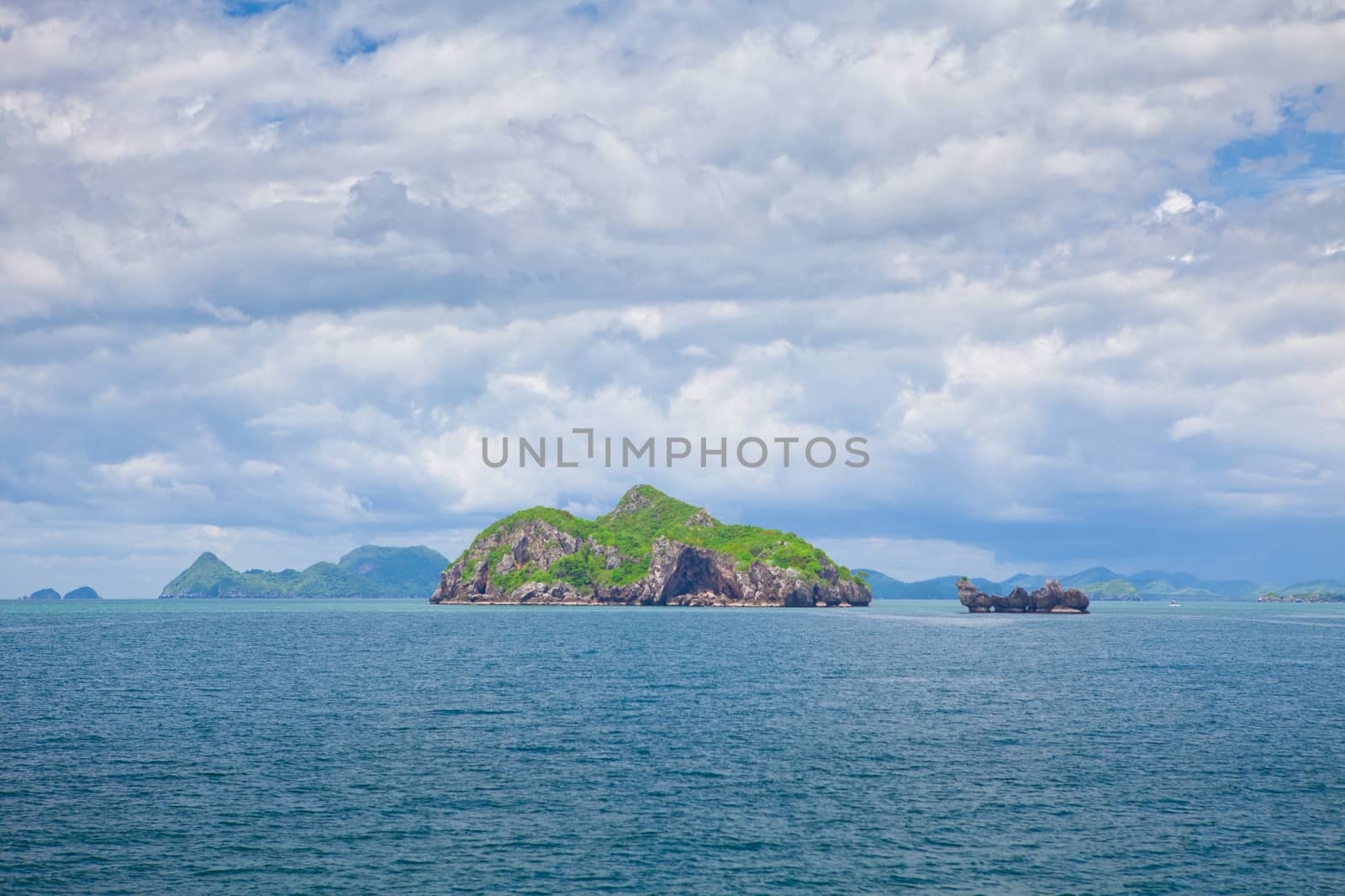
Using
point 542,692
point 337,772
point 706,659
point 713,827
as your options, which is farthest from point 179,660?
point 713,827

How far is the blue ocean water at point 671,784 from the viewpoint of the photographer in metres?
45.4

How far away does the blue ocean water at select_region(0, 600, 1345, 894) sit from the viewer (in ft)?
149

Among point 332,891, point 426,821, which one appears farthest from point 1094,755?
point 332,891

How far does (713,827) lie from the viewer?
Answer: 52500 mm

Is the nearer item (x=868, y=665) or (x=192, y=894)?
(x=192, y=894)

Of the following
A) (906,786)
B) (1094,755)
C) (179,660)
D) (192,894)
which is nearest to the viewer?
(192,894)

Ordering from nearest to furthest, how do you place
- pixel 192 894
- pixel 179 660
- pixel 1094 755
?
pixel 192 894 → pixel 1094 755 → pixel 179 660

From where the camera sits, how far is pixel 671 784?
61.8 meters

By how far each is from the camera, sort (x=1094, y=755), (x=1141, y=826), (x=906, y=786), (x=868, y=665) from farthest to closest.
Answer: (x=868, y=665) → (x=1094, y=755) → (x=906, y=786) → (x=1141, y=826)

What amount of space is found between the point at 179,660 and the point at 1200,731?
136673 millimetres

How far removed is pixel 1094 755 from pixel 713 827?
34390mm

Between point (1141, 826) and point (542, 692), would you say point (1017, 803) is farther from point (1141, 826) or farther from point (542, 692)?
point (542, 692)

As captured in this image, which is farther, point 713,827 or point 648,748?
point 648,748

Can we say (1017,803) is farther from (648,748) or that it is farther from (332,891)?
(332,891)
